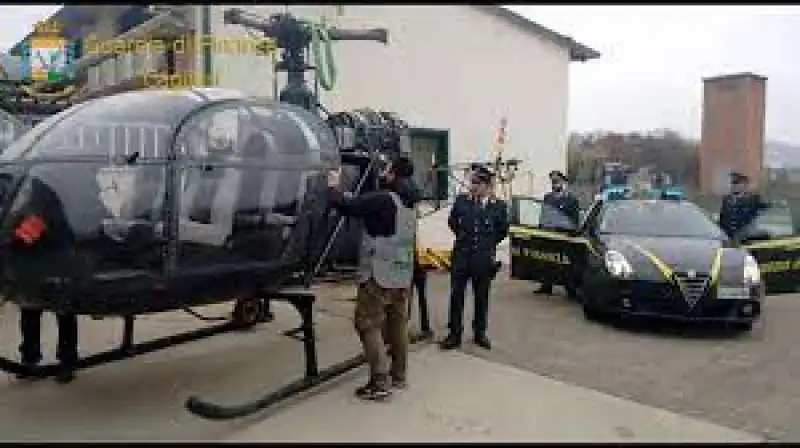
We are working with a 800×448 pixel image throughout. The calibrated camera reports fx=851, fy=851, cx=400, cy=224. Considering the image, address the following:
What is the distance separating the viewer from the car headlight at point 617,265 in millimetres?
8258

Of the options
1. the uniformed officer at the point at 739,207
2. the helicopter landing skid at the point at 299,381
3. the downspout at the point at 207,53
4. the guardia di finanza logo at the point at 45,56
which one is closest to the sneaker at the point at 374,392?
the helicopter landing skid at the point at 299,381

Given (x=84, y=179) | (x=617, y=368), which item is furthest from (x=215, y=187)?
(x=617, y=368)

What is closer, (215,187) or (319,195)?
(215,187)

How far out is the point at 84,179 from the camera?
4980mm

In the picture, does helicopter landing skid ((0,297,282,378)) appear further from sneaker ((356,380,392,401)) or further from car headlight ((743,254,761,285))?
car headlight ((743,254,761,285))

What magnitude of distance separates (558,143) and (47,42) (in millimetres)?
9967

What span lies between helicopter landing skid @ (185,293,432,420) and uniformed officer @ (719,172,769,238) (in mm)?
6140

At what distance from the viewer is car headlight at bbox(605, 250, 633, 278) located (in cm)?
826

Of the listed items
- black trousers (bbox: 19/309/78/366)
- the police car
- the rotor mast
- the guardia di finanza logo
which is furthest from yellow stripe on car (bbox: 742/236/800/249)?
the guardia di finanza logo

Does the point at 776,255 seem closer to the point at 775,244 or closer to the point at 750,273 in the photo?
the point at 775,244

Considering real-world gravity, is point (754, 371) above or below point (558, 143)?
below

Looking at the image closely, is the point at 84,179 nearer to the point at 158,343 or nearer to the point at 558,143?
the point at 158,343

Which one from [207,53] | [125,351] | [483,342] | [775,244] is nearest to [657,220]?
[775,244]

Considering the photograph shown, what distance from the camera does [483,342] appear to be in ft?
24.8
